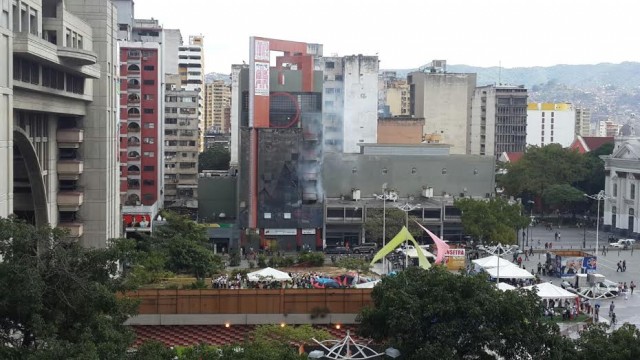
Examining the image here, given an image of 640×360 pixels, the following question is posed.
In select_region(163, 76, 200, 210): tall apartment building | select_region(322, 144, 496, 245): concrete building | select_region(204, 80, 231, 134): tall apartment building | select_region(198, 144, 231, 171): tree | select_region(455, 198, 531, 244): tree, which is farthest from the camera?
select_region(204, 80, 231, 134): tall apartment building

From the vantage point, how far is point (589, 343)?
2305 cm

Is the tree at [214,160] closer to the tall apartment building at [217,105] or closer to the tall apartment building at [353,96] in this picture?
the tall apartment building at [353,96]

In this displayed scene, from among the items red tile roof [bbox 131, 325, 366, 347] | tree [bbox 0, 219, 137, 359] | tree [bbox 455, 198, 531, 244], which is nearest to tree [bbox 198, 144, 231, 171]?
tree [bbox 455, 198, 531, 244]

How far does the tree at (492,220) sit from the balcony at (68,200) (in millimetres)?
28794

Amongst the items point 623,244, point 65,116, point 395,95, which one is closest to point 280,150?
point 65,116

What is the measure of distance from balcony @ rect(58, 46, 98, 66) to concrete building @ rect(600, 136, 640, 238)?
53.3 meters

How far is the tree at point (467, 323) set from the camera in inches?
948

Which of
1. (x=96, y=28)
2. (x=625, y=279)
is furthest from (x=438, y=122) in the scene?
(x=96, y=28)

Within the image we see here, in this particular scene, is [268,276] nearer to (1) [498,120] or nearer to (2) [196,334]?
(2) [196,334]

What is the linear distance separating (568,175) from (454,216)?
78.8ft

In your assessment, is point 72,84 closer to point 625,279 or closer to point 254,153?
point 254,153

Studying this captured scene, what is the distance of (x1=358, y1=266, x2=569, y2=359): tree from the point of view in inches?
948

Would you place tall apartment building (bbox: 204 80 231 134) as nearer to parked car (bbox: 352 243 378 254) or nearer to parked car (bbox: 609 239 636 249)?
parked car (bbox: 352 243 378 254)

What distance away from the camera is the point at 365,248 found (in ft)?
211
